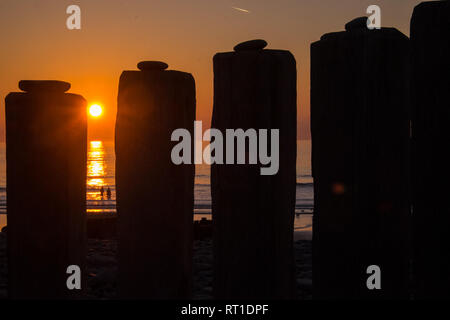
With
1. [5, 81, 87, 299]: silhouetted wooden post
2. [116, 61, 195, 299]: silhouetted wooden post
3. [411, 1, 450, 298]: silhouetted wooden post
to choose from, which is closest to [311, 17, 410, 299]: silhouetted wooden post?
[411, 1, 450, 298]: silhouetted wooden post

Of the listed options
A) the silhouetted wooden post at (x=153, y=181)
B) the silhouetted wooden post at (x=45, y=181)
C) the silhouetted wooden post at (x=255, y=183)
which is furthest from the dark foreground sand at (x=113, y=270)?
the silhouetted wooden post at (x=255, y=183)

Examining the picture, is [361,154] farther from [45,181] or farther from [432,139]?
[45,181]

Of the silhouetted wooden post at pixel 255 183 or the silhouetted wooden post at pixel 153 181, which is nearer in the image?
the silhouetted wooden post at pixel 255 183

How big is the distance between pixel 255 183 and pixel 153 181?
0.44m

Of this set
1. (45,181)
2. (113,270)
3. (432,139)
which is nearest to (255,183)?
(432,139)

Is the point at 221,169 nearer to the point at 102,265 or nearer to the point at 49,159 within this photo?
the point at 49,159

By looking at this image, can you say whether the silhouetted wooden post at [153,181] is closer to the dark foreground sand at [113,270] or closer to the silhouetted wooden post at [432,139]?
the silhouetted wooden post at [432,139]

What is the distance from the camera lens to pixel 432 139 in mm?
2002

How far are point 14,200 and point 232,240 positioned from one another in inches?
40.2

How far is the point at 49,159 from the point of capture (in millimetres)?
2215

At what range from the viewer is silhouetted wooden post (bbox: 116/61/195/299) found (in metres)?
2.09

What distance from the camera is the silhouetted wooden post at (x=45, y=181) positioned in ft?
7.25

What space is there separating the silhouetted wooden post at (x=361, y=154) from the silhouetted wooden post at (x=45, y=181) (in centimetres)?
110
